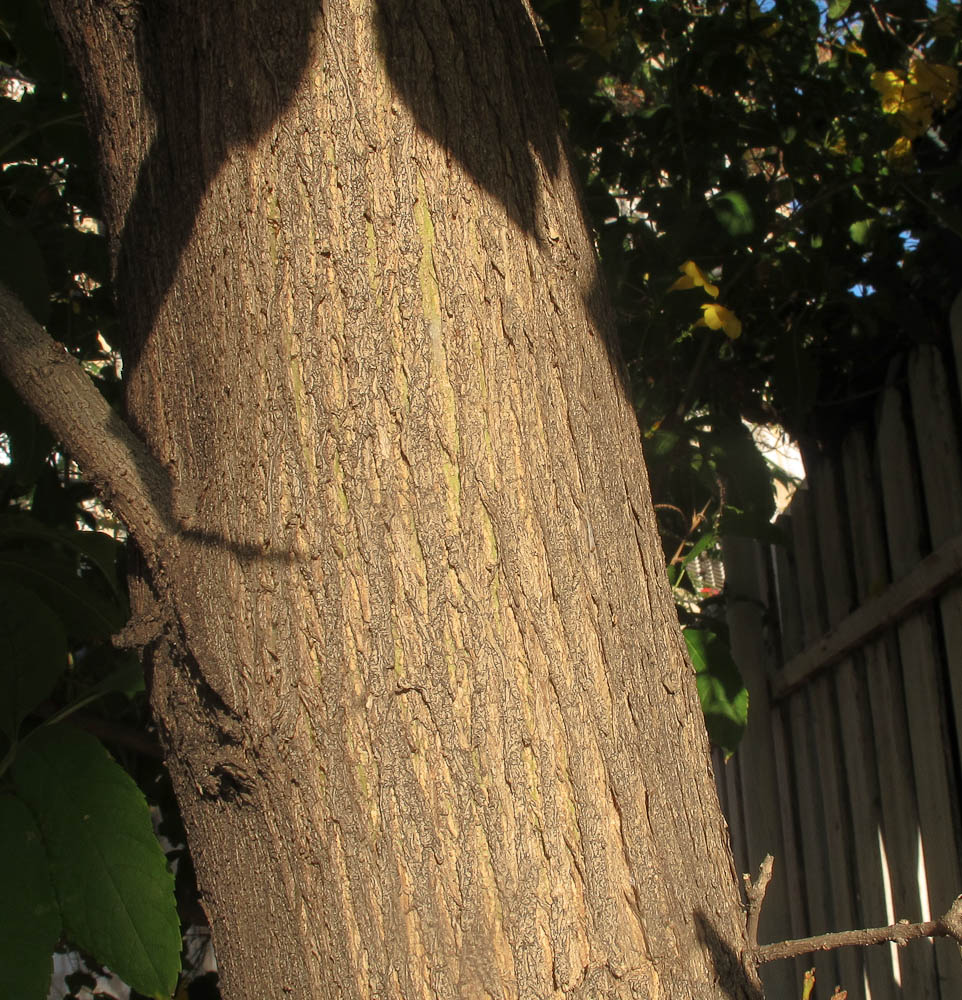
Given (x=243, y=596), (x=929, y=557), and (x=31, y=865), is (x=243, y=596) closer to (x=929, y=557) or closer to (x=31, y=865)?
(x=31, y=865)

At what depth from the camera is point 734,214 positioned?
2.11m

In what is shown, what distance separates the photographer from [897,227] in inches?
99.2

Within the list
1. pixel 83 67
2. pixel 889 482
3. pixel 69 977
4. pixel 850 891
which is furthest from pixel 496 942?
pixel 69 977

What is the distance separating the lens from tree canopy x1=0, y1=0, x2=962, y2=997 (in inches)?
81.4

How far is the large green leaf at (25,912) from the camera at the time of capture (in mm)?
844

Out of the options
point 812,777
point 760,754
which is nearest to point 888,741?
point 812,777

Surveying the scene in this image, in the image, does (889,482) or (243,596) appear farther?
(889,482)

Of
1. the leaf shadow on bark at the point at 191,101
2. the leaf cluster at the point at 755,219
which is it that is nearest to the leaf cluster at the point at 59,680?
the leaf shadow on bark at the point at 191,101

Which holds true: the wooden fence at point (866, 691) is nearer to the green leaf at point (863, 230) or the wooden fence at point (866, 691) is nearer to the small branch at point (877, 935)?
the green leaf at point (863, 230)

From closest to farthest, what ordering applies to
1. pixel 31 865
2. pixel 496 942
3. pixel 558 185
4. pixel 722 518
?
pixel 496 942
pixel 31 865
pixel 558 185
pixel 722 518

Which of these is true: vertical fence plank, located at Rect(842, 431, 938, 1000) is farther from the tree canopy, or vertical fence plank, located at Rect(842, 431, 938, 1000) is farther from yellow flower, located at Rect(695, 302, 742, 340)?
yellow flower, located at Rect(695, 302, 742, 340)

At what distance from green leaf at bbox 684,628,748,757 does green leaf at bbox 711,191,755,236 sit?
34.1 inches

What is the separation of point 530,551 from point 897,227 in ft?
6.78

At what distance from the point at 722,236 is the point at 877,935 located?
5.45 feet
